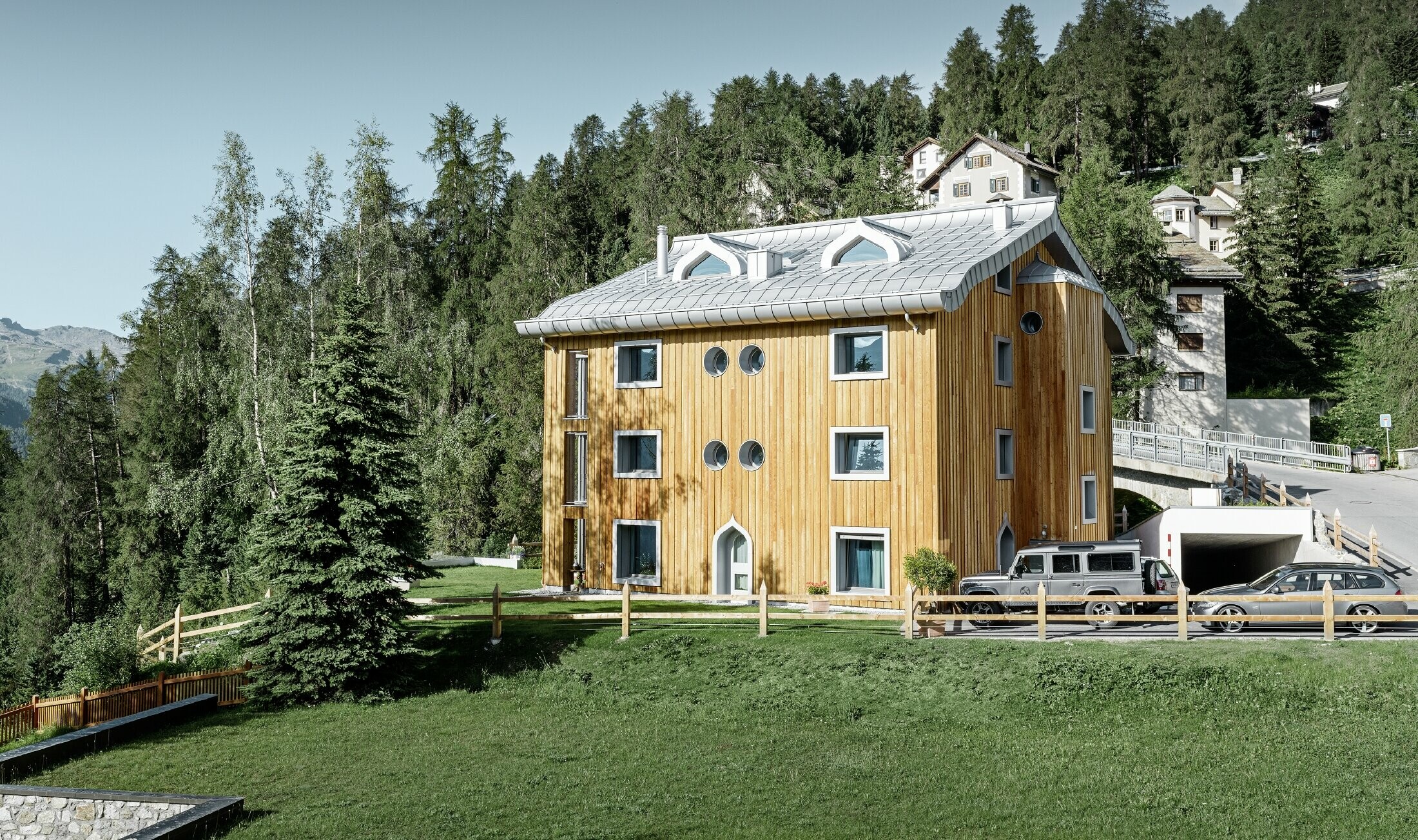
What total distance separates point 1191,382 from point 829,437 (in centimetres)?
3616

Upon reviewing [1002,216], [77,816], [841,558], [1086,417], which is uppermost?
[1002,216]

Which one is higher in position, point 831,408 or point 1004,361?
point 1004,361

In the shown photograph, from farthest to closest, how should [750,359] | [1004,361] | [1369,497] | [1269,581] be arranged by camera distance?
[1369,497], [1004,361], [750,359], [1269,581]

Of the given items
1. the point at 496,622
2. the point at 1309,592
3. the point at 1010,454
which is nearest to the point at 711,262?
the point at 1010,454

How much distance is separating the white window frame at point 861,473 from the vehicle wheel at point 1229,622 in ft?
24.9

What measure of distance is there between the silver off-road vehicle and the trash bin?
27.6m

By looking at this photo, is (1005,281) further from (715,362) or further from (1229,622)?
(1229,622)

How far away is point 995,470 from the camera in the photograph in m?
27.4

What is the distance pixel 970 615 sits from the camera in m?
20.8

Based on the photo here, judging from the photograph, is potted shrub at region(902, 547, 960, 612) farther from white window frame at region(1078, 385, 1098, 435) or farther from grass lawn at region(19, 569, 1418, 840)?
white window frame at region(1078, 385, 1098, 435)

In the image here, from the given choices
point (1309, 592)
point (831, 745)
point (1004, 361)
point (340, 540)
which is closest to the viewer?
point (831, 745)

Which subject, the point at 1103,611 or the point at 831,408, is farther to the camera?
the point at 831,408

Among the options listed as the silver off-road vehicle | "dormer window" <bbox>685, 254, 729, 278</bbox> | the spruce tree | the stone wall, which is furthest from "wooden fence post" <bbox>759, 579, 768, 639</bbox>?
the stone wall

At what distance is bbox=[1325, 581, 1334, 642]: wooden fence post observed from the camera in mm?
19484
